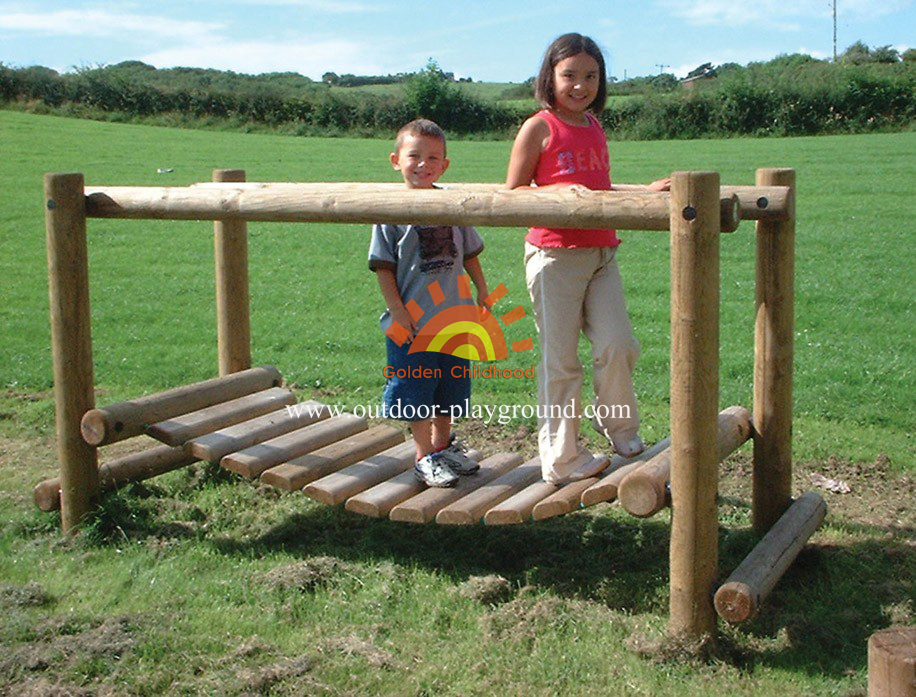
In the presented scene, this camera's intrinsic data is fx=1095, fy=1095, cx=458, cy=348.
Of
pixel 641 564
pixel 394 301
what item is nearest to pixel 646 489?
pixel 641 564

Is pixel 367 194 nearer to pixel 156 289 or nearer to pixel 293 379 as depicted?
pixel 293 379

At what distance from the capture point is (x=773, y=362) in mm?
4980

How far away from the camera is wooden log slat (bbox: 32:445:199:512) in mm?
5766

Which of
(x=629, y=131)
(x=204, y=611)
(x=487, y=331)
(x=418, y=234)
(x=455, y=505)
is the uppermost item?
(x=629, y=131)

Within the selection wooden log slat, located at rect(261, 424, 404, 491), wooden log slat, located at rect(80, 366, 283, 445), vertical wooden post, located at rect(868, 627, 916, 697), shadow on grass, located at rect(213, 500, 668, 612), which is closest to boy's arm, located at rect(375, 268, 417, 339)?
wooden log slat, located at rect(261, 424, 404, 491)

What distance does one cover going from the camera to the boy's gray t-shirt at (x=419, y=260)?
5336mm

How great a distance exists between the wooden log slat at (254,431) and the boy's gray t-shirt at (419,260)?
106cm

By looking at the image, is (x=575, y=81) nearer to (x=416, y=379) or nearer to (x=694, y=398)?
(x=694, y=398)

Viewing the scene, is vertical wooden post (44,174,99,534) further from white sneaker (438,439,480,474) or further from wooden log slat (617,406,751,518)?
wooden log slat (617,406,751,518)

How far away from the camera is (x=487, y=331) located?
19.1 ft

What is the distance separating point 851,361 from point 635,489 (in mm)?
4846

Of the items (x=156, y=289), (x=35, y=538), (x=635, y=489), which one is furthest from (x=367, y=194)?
(x=156, y=289)

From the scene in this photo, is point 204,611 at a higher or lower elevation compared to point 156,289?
lower

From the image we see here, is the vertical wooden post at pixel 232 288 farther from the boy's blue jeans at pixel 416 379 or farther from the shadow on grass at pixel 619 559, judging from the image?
the boy's blue jeans at pixel 416 379
